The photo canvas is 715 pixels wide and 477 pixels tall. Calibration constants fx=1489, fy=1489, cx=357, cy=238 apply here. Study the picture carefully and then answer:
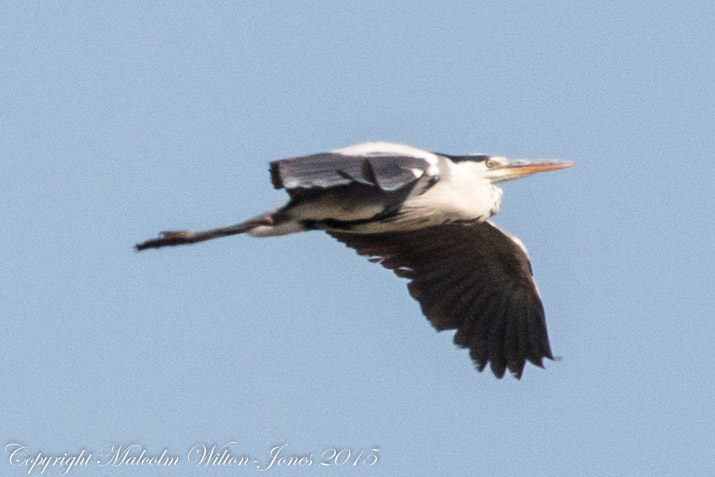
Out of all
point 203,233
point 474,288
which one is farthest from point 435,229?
point 203,233

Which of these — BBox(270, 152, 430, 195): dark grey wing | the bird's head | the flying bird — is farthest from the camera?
the bird's head

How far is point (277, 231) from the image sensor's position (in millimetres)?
8211

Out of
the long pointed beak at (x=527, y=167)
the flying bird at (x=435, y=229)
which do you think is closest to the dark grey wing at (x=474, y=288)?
the flying bird at (x=435, y=229)

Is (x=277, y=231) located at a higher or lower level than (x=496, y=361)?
higher

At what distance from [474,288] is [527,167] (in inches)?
39.9

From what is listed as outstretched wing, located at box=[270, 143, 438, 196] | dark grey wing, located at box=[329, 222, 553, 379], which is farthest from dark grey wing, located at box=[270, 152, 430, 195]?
dark grey wing, located at box=[329, 222, 553, 379]

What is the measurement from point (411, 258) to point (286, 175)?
248 cm

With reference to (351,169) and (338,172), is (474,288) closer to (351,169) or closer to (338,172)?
(351,169)

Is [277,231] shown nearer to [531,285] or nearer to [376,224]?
[376,224]

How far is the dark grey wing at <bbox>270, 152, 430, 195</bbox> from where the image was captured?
7.07 metres

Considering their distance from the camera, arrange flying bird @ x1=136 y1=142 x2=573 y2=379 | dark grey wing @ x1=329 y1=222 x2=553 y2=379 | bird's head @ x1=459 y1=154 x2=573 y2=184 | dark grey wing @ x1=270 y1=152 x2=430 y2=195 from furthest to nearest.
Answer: dark grey wing @ x1=329 y1=222 x2=553 y2=379 → bird's head @ x1=459 y1=154 x2=573 y2=184 → flying bird @ x1=136 y1=142 x2=573 y2=379 → dark grey wing @ x1=270 y1=152 x2=430 y2=195

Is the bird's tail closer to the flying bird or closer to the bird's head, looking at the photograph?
the flying bird

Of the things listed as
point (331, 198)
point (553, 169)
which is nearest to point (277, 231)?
point (331, 198)

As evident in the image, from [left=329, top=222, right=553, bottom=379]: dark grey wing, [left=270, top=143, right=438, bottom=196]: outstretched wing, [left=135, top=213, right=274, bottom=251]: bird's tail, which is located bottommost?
[left=329, top=222, right=553, bottom=379]: dark grey wing
